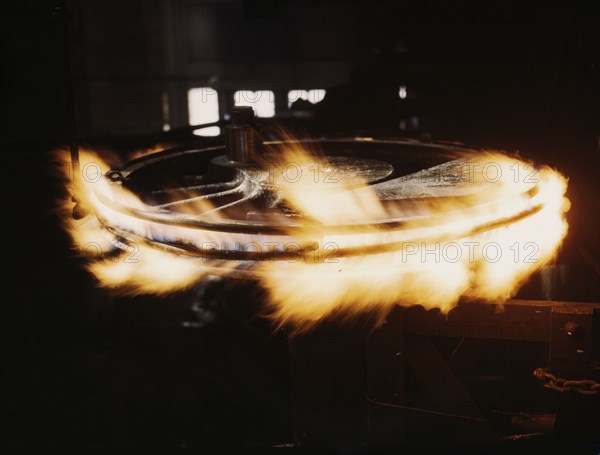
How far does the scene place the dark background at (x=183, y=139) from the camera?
394 cm

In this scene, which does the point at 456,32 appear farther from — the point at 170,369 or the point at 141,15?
the point at 141,15

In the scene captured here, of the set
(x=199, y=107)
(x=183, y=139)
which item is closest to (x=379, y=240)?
(x=183, y=139)

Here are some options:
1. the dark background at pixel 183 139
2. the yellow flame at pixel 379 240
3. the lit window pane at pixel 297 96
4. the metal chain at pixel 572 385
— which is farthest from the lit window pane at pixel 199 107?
the metal chain at pixel 572 385

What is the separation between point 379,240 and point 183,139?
381 cm

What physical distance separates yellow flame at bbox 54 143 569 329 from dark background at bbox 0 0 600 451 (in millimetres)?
1198

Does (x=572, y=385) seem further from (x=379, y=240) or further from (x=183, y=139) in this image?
(x=183, y=139)

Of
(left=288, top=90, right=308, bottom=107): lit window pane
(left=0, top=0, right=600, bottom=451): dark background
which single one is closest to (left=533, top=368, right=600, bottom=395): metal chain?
(left=0, top=0, right=600, bottom=451): dark background

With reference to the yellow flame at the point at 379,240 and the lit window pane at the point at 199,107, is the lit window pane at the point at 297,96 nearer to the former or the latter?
the lit window pane at the point at 199,107

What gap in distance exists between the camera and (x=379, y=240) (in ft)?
6.88

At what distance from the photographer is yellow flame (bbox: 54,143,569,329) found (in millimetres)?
2127

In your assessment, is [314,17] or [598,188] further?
[314,17]

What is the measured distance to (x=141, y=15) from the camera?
11492mm

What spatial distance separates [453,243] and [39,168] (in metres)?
2.81

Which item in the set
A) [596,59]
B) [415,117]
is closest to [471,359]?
[596,59]
